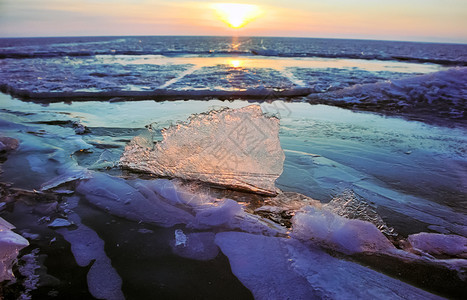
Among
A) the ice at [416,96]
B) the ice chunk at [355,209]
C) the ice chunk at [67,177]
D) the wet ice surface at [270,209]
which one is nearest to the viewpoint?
the wet ice surface at [270,209]

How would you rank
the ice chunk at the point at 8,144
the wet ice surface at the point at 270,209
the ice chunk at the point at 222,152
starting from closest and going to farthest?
the wet ice surface at the point at 270,209
the ice chunk at the point at 222,152
the ice chunk at the point at 8,144

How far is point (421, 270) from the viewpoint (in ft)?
5.11

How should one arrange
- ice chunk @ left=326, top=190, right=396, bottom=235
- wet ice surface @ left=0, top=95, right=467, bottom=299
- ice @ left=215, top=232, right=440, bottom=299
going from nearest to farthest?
ice @ left=215, top=232, right=440, bottom=299 → wet ice surface @ left=0, top=95, right=467, bottom=299 → ice chunk @ left=326, top=190, right=396, bottom=235

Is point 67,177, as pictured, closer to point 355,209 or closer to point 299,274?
point 299,274

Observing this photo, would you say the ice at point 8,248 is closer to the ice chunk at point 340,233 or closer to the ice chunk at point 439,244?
the ice chunk at point 340,233

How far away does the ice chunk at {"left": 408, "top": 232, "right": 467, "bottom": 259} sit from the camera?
173 centimetres

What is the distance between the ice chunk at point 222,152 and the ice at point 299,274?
70 cm

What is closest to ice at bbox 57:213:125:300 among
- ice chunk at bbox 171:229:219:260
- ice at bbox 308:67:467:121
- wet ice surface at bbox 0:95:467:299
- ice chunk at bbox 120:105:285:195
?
wet ice surface at bbox 0:95:467:299

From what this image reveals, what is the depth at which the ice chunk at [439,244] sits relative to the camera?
5.66 feet

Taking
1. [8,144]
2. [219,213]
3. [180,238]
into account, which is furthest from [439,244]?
[8,144]

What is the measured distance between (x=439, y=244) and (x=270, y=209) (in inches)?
41.3

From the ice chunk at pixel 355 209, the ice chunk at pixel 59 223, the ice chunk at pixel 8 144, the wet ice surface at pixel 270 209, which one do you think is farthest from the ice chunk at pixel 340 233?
the ice chunk at pixel 8 144

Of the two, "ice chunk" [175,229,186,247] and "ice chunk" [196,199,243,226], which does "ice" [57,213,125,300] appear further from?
"ice chunk" [196,199,243,226]

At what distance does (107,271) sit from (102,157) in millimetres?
1779
